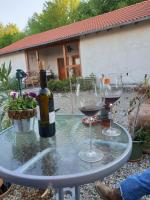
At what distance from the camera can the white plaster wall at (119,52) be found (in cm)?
949

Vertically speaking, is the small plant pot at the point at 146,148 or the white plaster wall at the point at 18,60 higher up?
the white plaster wall at the point at 18,60

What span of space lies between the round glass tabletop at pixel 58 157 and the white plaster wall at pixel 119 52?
282 inches

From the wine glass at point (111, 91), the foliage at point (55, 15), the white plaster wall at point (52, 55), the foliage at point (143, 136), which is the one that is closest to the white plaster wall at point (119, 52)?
the white plaster wall at point (52, 55)

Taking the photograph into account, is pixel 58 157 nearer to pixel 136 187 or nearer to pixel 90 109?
pixel 90 109

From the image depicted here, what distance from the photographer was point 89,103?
1340 millimetres

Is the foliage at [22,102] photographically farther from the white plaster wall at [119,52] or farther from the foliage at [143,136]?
the white plaster wall at [119,52]

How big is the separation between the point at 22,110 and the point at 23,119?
0.22 feet

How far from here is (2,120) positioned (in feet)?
9.84

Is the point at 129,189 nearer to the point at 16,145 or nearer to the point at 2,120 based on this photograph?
the point at 16,145

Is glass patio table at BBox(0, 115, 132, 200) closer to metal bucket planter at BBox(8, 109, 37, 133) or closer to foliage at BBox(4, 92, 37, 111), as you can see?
metal bucket planter at BBox(8, 109, 37, 133)

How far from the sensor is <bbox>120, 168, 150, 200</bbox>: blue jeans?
5.44 feet

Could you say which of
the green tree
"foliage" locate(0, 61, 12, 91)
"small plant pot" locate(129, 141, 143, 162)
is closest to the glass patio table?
"foliage" locate(0, 61, 12, 91)

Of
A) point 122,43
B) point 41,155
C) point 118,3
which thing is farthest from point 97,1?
point 41,155

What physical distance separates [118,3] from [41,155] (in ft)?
75.9
